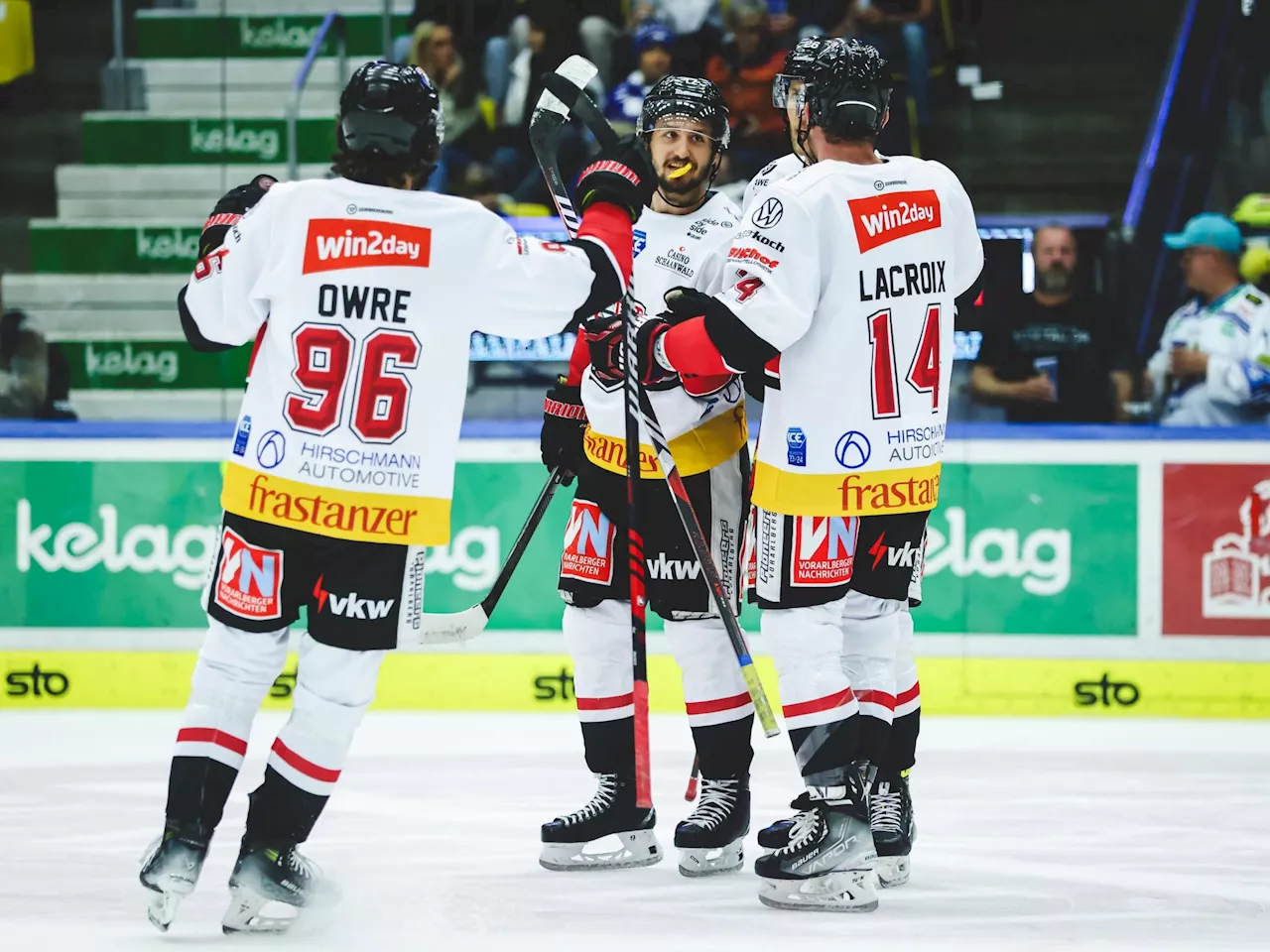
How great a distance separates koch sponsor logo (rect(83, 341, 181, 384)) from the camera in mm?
6090

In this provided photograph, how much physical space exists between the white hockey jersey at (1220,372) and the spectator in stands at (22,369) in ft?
12.4

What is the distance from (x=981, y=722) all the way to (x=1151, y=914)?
2.41 metres

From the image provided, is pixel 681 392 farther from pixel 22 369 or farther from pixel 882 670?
pixel 22 369

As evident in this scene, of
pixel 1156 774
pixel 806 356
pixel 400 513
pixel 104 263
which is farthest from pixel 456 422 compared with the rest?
pixel 104 263

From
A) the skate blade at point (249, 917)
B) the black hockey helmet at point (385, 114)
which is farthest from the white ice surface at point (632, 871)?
the black hockey helmet at point (385, 114)

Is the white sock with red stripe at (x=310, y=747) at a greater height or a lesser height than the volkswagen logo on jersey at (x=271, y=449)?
lesser

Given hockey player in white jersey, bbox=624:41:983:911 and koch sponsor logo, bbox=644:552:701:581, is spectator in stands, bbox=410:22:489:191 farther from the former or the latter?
hockey player in white jersey, bbox=624:41:983:911

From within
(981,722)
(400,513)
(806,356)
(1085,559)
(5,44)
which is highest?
(5,44)

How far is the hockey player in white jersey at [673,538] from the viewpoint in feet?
12.1

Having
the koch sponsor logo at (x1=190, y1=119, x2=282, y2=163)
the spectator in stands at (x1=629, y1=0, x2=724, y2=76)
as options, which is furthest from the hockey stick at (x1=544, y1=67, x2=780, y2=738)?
the spectator in stands at (x1=629, y1=0, x2=724, y2=76)

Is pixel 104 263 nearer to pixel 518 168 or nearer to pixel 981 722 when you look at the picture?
pixel 518 168

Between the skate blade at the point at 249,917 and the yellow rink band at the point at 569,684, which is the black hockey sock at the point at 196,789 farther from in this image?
the yellow rink band at the point at 569,684

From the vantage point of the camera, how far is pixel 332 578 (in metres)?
3.04

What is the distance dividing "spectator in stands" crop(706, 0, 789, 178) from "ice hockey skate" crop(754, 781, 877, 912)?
4.12m
